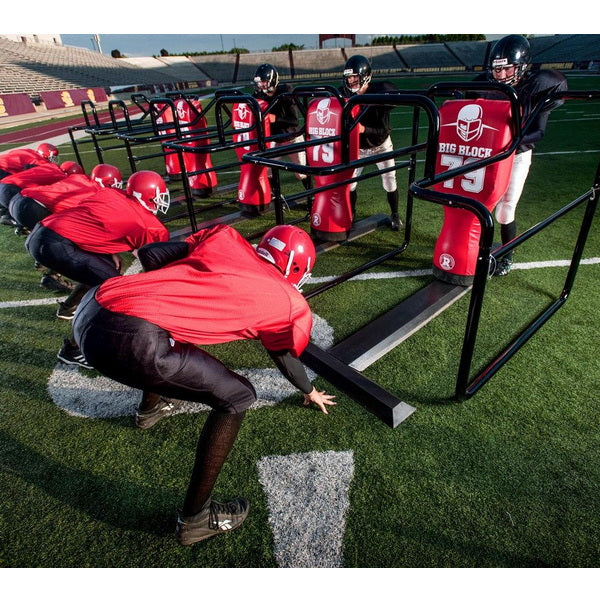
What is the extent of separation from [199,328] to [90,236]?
1901mm

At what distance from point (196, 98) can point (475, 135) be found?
5376mm

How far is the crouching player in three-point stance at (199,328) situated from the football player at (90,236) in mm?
1394

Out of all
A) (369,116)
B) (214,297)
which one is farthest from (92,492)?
(369,116)

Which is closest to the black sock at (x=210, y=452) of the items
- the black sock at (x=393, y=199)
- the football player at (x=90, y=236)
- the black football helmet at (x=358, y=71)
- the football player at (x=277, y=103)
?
the football player at (x=90, y=236)

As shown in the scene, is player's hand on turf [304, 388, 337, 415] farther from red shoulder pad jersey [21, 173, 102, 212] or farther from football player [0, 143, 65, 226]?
football player [0, 143, 65, 226]

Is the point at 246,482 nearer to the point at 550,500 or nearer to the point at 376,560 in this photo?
the point at 376,560

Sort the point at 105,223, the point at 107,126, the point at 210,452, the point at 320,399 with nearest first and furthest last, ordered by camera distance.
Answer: the point at 210,452
the point at 320,399
the point at 105,223
the point at 107,126

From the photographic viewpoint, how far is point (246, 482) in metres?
2.13

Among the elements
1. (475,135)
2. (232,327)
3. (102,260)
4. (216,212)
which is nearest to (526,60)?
(475,135)

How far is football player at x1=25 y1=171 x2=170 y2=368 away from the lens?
9.71 feet

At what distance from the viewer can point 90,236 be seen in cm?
301

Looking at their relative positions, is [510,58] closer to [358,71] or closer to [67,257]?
[358,71]

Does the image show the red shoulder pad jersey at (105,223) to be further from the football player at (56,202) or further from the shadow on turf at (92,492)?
the shadow on turf at (92,492)

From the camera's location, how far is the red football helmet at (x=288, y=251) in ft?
6.41
